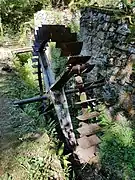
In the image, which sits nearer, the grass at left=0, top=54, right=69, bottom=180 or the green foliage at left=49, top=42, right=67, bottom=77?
the grass at left=0, top=54, right=69, bottom=180

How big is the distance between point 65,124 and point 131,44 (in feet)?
4.89

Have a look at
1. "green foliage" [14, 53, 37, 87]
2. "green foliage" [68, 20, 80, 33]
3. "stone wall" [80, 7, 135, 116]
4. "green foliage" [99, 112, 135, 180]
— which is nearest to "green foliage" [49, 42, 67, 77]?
"green foliage" [14, 53, 37, 87]

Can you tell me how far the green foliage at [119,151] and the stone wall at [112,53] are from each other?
35 cm

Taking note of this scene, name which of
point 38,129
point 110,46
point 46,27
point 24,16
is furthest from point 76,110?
point 24,16

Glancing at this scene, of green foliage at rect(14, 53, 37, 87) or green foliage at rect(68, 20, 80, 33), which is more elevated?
green foliage at rect(68, 20, 80, 33)

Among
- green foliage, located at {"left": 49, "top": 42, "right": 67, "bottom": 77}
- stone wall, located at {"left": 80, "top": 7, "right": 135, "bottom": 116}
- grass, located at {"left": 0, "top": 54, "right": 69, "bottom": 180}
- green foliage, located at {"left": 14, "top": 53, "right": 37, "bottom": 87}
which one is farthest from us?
green foliage, located at {"left": 14, "top": 53, "right": 37, "bottom": 87}

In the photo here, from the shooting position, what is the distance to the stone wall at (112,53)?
14.8 ft

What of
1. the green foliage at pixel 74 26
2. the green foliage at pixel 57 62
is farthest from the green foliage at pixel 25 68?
the green foliage at pixel 74 26

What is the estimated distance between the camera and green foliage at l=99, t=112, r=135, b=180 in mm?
3887

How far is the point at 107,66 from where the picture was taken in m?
5.06

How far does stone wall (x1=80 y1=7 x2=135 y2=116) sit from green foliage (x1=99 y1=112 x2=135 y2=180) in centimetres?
35

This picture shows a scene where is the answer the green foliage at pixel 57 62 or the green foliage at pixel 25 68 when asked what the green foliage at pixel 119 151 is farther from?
the green foliage at pixel 25 68

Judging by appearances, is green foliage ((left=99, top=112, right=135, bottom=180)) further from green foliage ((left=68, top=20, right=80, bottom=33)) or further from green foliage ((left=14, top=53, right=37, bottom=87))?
green foliage ((left=68, top=20, right=80, bottom=33))

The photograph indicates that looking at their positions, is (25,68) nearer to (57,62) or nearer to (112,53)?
(57,62)
